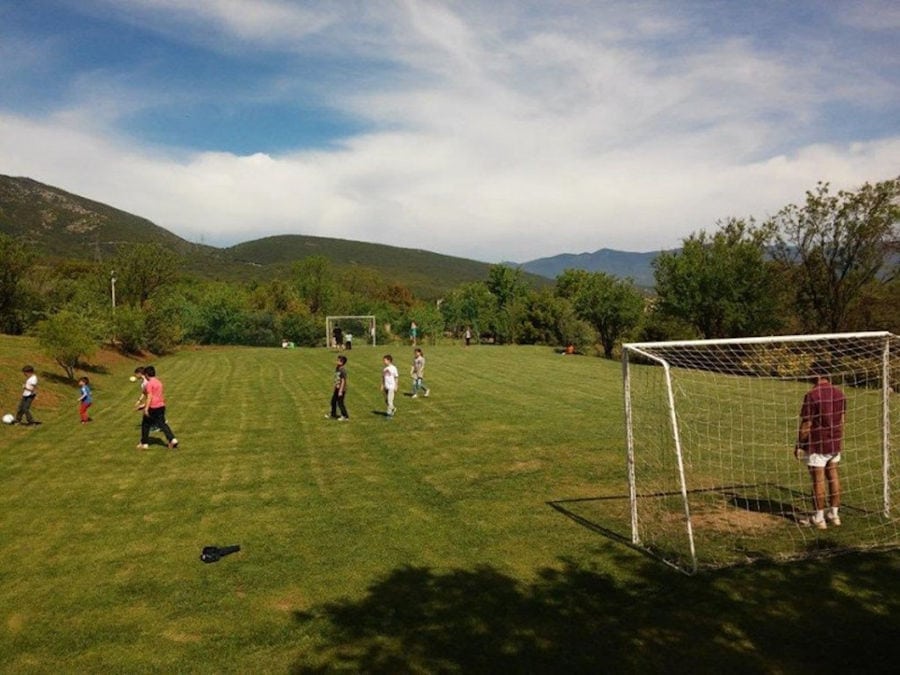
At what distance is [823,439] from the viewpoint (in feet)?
28.1

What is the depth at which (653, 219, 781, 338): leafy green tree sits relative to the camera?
3897 centimetres

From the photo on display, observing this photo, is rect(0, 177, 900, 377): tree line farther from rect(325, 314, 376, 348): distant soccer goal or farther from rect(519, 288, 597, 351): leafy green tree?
rect(325, 314, 376, 348): distant soccer goal

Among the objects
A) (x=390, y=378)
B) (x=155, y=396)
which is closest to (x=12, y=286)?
(x=155, y=396)

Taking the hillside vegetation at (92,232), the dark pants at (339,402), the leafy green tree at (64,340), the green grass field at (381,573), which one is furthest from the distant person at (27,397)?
the hillside vegetation at (92,232)

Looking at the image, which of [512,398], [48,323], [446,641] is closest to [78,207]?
[48,323]

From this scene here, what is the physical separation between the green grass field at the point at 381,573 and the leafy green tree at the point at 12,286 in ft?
94.6

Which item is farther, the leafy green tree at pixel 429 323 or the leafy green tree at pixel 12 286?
the leafy green tree at pixel 429 323

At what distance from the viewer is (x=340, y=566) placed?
7.85m

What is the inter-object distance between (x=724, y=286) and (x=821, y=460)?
111ft

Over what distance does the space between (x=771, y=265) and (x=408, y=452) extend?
115ft

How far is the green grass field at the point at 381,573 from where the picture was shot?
5895 mm

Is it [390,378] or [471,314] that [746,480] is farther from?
[471,314]

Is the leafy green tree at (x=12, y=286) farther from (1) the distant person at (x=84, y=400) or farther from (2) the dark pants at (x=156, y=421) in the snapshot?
(2) the dark pants at (x=156, y=421)

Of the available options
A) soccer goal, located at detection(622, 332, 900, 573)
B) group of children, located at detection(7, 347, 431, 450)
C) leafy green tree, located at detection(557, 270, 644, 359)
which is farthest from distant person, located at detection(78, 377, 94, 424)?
leafy green tree, located at detection(557, 270, 644, 359)
